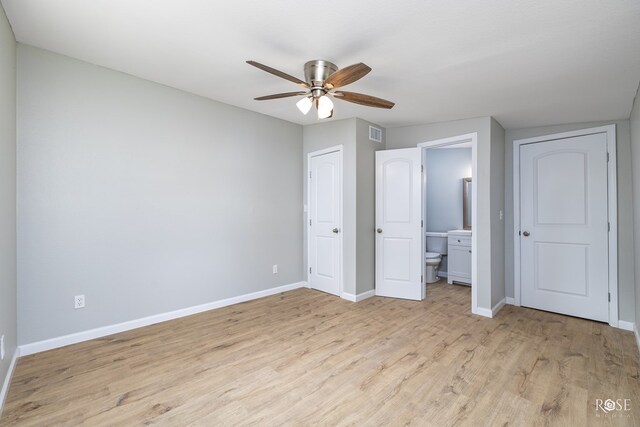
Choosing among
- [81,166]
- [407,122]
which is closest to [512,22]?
[407,122]

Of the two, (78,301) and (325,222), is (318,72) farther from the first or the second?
(78,301)

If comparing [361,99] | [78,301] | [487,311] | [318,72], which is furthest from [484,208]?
[78,301]

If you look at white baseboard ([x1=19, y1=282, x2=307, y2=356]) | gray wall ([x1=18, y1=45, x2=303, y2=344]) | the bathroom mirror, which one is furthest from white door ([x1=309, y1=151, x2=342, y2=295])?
the bathroom mirror

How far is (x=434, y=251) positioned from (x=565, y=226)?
2185 mm

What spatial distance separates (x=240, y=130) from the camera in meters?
3.87

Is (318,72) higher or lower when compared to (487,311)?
higher

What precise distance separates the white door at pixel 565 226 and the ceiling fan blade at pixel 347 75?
3.03m

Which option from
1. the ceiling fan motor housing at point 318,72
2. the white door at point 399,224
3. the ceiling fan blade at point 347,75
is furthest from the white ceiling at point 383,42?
the white door at point 399,224

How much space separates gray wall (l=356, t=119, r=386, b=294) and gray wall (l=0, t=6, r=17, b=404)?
128 inches

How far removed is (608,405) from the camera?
195 centimetres

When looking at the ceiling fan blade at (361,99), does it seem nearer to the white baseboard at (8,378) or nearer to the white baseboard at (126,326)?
the white baseboard at (126,326)

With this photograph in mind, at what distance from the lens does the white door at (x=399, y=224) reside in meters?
4.07

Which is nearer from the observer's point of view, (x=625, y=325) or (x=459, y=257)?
(x=625, y=325)

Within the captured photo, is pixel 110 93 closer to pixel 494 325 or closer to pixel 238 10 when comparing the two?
pixel 238 10
